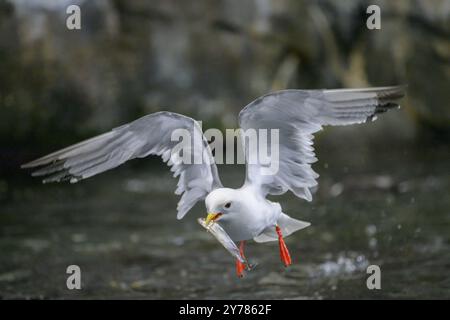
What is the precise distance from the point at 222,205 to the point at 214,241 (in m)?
3.24

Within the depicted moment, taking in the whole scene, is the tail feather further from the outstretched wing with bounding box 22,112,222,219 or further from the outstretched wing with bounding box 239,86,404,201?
the outstretched wing with bounding box 22,112,222,219

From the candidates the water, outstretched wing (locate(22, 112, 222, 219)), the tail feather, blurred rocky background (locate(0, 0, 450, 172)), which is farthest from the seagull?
blurred rocky background (locate(0, 0, 450, 172))

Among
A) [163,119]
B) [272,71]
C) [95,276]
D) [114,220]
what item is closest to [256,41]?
[272,71]

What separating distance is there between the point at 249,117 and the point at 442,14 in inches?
321

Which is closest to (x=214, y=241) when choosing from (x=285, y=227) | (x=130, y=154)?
(x=285, y=227)

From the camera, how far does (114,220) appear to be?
7.35m

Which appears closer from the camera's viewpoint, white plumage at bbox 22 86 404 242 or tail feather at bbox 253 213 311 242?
white plumage at bbox 22 86 404 242

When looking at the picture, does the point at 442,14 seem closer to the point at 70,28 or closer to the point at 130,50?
the point at 130,50

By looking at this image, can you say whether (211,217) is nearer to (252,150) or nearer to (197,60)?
(252,150)

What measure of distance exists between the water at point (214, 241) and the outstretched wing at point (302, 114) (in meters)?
1.40

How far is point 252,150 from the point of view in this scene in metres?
3.47

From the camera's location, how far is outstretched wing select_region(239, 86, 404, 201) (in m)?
3.39

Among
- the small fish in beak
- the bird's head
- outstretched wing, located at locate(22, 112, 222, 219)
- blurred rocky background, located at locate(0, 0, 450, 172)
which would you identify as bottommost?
the small fish in beak

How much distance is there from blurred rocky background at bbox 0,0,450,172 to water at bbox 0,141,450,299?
0.85m
